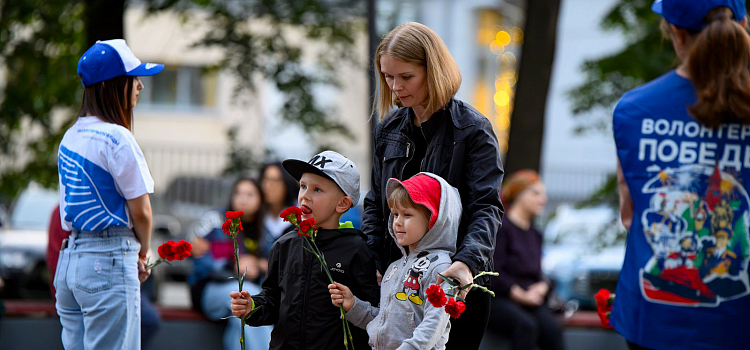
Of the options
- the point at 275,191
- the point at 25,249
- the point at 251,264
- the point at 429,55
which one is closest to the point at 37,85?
the point at 25,249

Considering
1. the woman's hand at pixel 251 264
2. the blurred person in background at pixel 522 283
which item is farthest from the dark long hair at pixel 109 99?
the blurred person in background at pixel 522 283

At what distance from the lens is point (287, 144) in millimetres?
11836

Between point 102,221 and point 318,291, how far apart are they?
3.55ft

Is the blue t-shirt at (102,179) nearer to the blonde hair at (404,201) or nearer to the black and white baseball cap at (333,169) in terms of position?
the black and white baseball cap at (333,169)

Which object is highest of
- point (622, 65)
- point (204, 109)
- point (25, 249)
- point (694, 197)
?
point (622, 65)

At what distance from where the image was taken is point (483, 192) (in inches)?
135

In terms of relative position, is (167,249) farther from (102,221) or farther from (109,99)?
(109,99)

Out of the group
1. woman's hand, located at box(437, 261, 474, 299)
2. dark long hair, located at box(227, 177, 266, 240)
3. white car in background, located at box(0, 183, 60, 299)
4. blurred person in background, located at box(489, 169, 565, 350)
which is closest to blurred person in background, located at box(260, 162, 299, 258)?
dark long hair, located at box(227, 177, 266, 240)

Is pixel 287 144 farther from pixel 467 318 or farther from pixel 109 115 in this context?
pixel 467 318

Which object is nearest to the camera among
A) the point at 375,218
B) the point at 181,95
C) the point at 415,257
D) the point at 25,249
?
the point at 415,257

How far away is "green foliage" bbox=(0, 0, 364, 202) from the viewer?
9406 mm

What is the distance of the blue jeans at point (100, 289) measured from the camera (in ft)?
13.3

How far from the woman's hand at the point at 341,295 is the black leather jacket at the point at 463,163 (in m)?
0.31

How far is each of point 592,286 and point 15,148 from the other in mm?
7889
